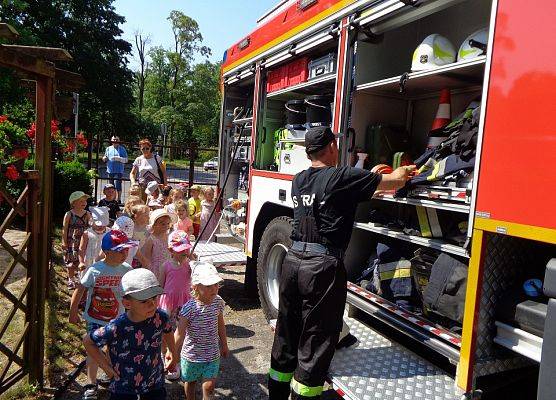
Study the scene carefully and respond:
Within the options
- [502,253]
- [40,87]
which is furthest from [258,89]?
[502,253]

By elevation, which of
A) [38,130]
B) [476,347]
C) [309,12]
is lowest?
[476,347]

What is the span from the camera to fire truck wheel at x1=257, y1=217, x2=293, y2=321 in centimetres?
422

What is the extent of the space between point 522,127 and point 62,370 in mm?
3574

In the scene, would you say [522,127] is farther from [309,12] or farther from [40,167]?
[40,167]

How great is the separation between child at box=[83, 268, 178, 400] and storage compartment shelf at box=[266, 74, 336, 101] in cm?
227

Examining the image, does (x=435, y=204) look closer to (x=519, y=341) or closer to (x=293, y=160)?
(x=519, y=341)

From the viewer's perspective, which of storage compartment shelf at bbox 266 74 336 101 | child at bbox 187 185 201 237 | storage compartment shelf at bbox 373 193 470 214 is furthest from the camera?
child at bbox 187 185 201 237

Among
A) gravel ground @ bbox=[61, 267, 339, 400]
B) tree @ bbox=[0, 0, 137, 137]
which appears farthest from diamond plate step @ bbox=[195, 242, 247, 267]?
tree @ bbox=[0, 0, 137, 137]

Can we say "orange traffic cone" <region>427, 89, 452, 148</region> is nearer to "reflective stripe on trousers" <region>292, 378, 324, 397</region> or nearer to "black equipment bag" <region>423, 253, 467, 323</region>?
"black equipment bag" <region>423, 253, 467, 323</region>

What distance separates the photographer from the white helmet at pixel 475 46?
2.64m

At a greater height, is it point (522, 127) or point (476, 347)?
point (522, 127)

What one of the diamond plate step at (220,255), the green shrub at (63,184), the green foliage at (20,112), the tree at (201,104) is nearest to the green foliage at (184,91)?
the tree at (201,104)

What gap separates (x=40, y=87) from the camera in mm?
2986

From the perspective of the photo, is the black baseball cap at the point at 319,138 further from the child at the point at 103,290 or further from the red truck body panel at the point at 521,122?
the child at the point at 103,290
